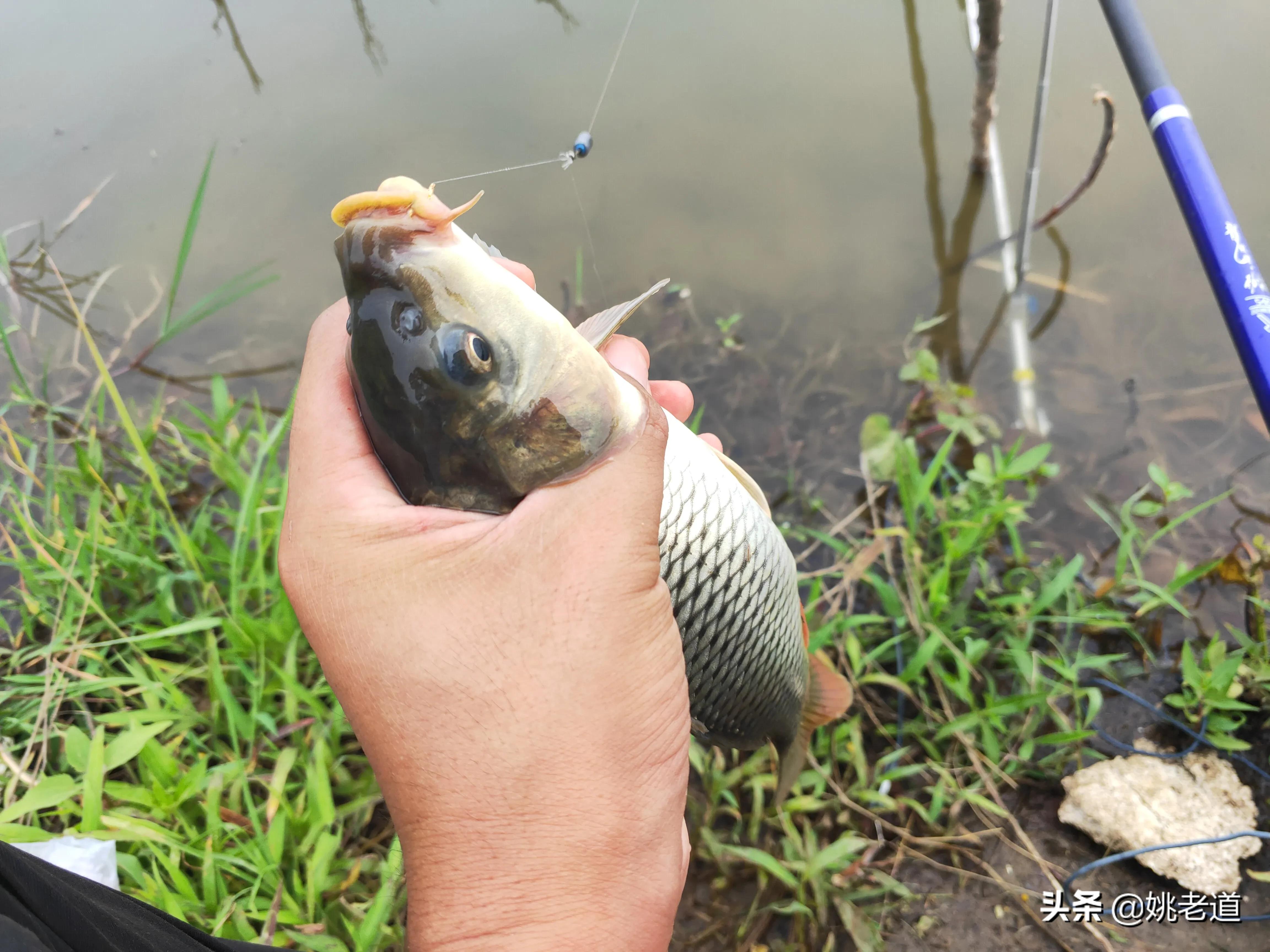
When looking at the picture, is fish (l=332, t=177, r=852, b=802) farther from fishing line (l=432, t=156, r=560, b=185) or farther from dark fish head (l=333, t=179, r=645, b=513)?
fishing line (l=432, t=156, r=560, b=185)

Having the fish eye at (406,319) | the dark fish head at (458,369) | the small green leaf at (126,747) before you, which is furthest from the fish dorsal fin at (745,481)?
the small green leaf at (126,747)

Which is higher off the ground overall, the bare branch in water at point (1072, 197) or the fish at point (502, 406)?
the fish at point (502, 406)

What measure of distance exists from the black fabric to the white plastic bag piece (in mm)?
772

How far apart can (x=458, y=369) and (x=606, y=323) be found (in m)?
0.38

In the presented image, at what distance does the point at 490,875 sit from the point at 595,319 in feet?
3.31

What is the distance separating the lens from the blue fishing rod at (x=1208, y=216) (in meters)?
1.70

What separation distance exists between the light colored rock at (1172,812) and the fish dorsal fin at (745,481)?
1.30m

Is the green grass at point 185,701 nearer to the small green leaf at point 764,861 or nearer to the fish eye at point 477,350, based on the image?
the small green leaf at point 764,861

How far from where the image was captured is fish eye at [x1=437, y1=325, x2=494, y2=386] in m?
1.16

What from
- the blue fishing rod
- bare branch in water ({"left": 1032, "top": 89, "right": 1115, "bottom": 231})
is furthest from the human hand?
bare branch in water ({"left": 1032, "top": 89, "right": 1115, "bottom": 231})

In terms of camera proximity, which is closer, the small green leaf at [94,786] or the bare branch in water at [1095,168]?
the small green leaf at [94,786]

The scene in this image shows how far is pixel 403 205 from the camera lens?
112 cm

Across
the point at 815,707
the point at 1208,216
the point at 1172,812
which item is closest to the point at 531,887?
the point at 815,707

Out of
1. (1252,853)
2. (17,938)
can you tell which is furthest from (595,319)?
(1252,853)
